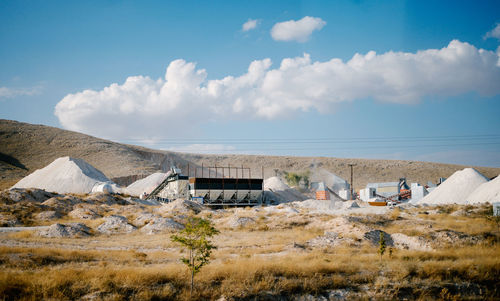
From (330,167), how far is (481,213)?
11961cm

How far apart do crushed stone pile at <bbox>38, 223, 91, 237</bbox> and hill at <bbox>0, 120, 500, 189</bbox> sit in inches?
2664

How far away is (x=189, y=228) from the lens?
1112 cm

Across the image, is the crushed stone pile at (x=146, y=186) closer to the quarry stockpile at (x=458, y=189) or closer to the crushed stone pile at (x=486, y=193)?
the quarry stockpile at (x=458, y=189)

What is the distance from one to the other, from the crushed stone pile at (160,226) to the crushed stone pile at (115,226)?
1301 millimetres

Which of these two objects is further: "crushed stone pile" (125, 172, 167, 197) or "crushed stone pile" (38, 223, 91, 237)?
"crushed stone pile" (125, 172, 167, 197)

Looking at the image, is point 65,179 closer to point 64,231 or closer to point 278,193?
point 278,193

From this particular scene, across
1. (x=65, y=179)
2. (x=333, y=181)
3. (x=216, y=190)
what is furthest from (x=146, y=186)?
(x=333, y=181)

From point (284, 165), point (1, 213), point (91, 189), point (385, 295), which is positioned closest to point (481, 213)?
point (385, 295)

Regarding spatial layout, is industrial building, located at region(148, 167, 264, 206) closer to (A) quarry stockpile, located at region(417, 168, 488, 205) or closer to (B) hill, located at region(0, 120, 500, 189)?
(A) quarry stockpile, located at region(417, 168, 488, 205)

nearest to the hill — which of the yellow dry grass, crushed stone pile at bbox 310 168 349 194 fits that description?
crushed stone pile at bbox 310 168 349 194

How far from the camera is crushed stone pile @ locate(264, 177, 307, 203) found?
69.8m

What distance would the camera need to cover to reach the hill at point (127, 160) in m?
106

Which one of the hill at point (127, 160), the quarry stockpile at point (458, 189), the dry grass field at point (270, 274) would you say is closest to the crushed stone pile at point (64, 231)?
the dry grass field at point (270, 274)

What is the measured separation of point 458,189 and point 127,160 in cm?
9747
